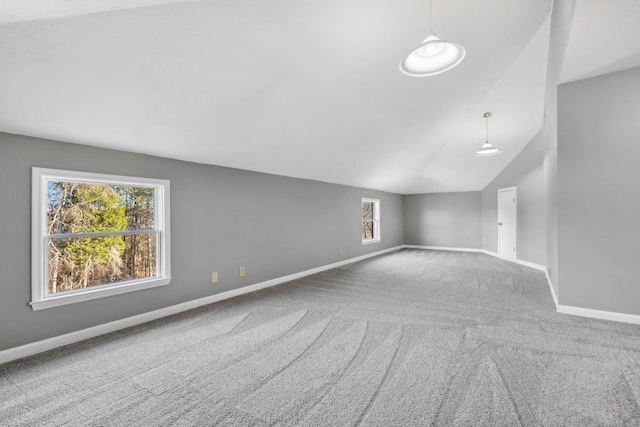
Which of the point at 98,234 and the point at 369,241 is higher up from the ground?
the point at 98,234

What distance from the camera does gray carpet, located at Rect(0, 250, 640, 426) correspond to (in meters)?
1.62

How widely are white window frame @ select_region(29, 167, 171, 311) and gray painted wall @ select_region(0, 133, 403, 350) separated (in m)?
0.05

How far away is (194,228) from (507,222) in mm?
6961

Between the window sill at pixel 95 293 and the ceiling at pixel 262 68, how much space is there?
140cm

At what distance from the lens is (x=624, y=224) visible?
289 cm

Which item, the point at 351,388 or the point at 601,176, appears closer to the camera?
the point at 351,388

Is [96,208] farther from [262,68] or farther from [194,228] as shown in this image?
[262,68]

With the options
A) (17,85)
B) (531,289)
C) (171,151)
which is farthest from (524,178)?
(17,85)

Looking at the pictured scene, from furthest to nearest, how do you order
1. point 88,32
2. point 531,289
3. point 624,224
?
1. point 531,289
2. point 624,224
3. point 88,32

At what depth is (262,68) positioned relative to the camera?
8.38 feet

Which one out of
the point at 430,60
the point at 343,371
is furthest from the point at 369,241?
the point at 430,60

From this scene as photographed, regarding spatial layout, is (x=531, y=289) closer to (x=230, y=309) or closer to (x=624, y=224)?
(x=624, y=224)

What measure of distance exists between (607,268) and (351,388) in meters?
3.07

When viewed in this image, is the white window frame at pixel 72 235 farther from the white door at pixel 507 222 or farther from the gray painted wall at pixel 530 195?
the white door at pixel 507 222
